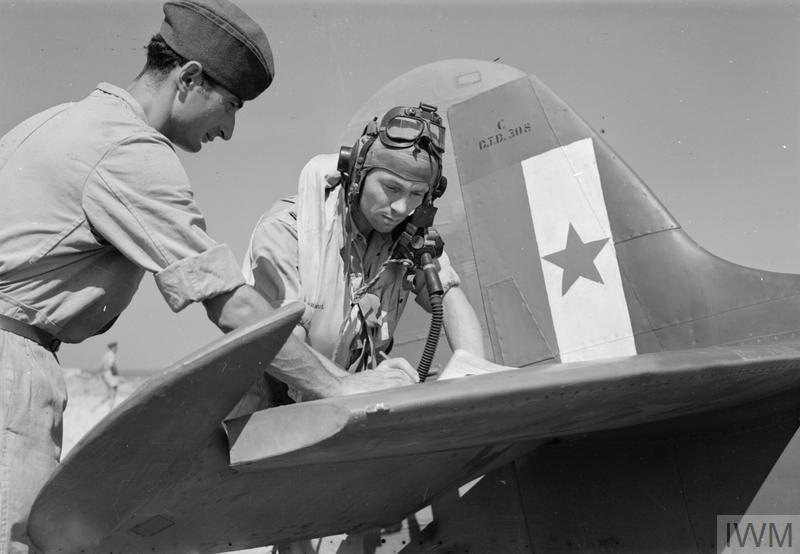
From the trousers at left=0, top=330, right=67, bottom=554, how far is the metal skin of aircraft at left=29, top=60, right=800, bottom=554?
0.24 feet

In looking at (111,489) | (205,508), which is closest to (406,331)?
(205,508)

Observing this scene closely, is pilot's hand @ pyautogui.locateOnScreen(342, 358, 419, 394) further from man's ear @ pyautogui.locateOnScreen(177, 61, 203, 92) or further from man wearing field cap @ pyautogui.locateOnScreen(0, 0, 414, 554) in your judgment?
man's ear @ pyautogui.locateOnScreen(177, 61, 203, 92)

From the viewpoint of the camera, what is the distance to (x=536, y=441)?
3.35m

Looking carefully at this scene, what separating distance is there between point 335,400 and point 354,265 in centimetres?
102

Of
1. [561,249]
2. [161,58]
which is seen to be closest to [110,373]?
[561,249]

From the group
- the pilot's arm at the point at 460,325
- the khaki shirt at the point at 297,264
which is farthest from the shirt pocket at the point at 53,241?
the pilot's arm at the point at 460,325

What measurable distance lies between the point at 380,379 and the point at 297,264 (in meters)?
0.56

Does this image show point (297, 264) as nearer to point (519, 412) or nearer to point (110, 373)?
point (519, 412)

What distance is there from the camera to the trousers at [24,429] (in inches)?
85.9

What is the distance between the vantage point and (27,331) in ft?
7.70

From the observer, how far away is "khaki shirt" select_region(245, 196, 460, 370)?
2.86m

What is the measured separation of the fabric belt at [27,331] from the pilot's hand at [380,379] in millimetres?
748

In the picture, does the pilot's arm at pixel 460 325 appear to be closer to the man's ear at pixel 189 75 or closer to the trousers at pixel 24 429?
the man's ear at pixel 189 75

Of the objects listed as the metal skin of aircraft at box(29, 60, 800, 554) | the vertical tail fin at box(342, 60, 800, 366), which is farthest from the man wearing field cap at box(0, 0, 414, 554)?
the vertical tail fin at box(342, 60, 800, 366)
